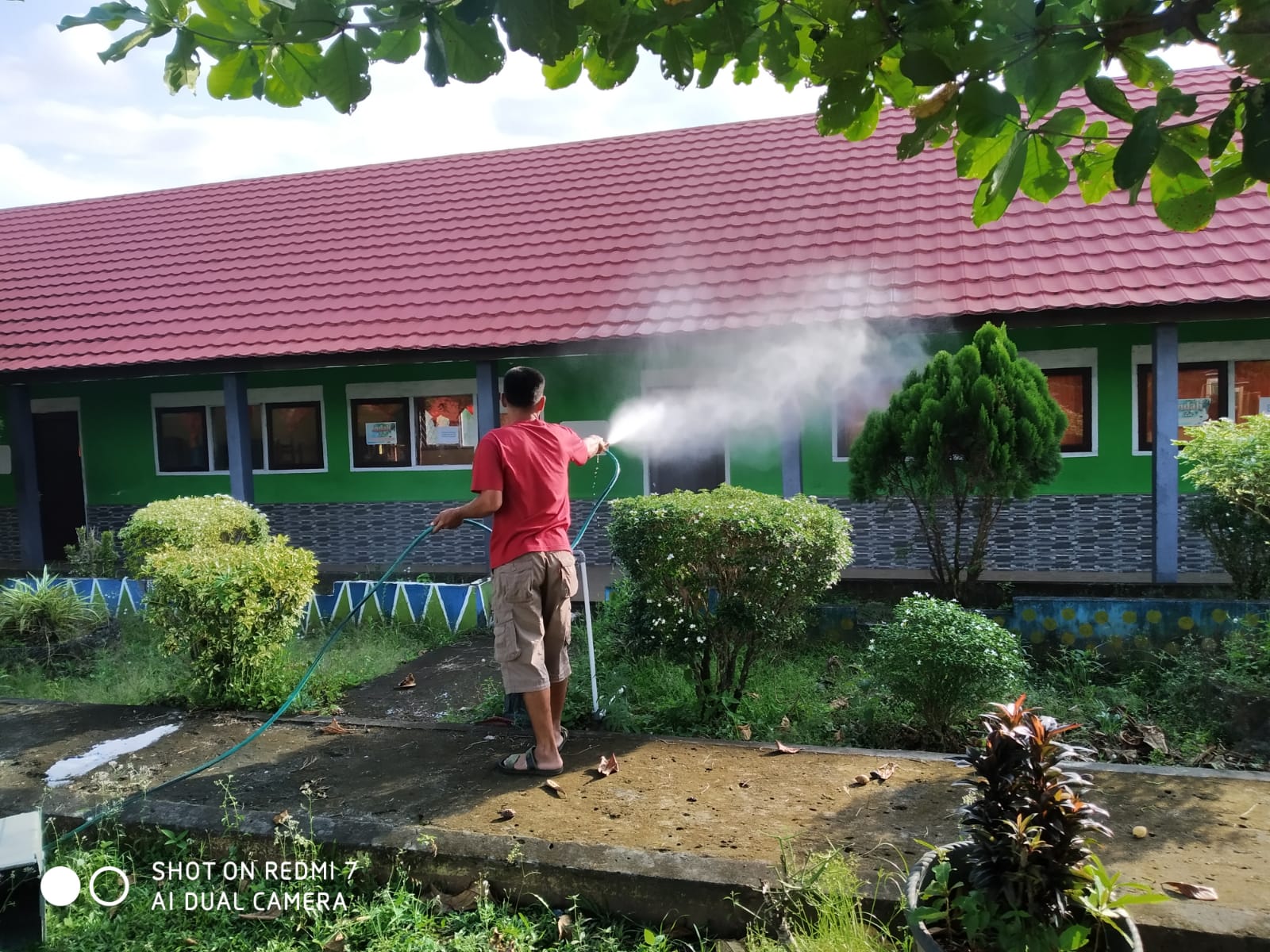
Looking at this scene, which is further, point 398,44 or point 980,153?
point 980,153

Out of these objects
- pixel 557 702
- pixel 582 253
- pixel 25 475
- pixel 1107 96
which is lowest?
pixel 557 702

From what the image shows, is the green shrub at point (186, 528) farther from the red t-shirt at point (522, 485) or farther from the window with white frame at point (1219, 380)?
the window with white frame at point (1219, 380)

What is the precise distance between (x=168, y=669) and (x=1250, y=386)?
10.6 m

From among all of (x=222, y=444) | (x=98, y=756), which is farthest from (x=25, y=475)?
(x=98, y=756)

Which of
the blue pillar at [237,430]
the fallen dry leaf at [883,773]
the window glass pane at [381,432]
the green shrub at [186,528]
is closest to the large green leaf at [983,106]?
the fallen dry leaf at [883,773]

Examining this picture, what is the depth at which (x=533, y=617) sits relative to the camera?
420cm

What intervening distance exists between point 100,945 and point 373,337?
7882 mm

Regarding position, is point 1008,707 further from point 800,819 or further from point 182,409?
point 182,409

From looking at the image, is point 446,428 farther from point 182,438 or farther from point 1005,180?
point 1005,180

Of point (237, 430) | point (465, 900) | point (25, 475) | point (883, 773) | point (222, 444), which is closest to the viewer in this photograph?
point (465, 900)

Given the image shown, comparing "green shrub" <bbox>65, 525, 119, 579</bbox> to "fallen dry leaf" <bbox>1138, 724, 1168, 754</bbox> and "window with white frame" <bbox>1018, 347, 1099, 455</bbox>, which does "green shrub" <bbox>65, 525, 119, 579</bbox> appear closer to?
"fallen dry leaf" <bbox>1138, 724, 1168, 754</bbox>

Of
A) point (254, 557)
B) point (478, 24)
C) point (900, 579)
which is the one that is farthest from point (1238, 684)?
point (254, 557)

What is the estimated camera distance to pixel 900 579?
909cm

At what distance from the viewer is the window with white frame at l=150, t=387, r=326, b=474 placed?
12.3m
